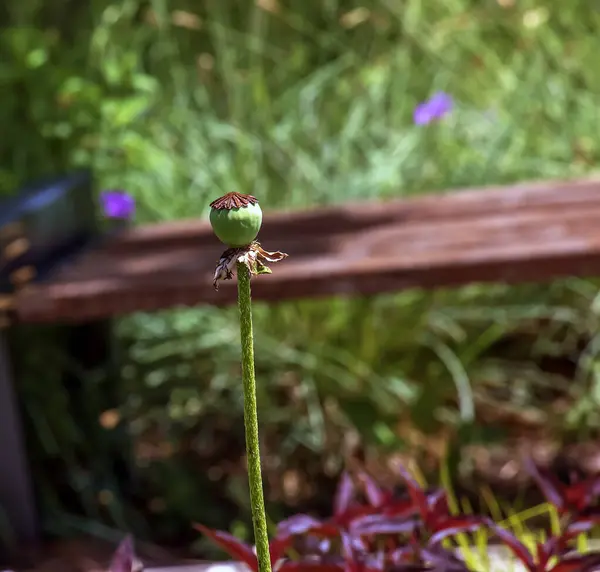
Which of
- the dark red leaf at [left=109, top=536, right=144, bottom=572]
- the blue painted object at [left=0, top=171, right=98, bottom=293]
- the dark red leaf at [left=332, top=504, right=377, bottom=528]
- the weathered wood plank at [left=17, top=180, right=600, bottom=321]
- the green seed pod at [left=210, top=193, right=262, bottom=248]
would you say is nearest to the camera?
the green seed pod at [left=210, top=193, right=262, bottom=248]

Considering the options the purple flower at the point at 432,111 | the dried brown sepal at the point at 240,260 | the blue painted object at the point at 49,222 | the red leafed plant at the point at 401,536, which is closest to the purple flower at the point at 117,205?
the blue painted object at the point at 49,222

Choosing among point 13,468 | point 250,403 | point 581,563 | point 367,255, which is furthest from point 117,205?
point 250,403

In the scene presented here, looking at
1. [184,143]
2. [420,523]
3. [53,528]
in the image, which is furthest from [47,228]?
[420,523]

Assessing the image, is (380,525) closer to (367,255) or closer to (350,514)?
(350,514)

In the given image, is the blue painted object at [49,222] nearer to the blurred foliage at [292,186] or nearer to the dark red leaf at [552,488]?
the blurred foliage at [292,186]

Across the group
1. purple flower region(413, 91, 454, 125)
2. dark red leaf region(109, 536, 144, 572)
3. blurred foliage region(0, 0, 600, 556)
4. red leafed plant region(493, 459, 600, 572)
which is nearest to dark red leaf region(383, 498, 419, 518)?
red leafed plant region(493, 459, 600, 572)

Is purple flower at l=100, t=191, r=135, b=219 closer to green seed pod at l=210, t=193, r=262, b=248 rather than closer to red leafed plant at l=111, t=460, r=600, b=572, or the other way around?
red leafed plant at l=111, t=460, r=600, b=572
